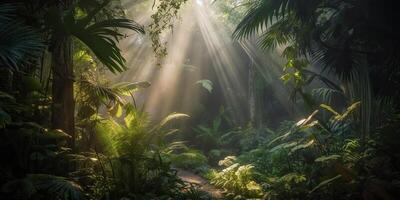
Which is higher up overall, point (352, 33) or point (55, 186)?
point (352, 33)

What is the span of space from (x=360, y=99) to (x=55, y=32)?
5.78 metres

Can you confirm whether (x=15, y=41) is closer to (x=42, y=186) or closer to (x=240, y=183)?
(x=42, y=186)

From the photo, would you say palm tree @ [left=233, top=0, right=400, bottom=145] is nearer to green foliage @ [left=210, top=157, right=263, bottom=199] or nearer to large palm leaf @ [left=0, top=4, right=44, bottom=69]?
green foliage @ [left=210, top=157, right=263, bottom=199]

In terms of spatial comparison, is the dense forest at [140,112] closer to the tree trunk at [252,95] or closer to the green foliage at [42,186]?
the green foliage at [42,186]

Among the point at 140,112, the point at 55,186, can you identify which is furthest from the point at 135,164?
the point at 55,186

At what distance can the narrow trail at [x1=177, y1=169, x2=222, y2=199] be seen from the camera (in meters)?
7.93

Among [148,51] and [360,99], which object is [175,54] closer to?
[148,51]

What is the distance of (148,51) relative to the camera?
1809cm

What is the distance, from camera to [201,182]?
9734mm

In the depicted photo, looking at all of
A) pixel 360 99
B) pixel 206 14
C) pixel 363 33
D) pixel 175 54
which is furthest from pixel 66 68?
pixel 206 14

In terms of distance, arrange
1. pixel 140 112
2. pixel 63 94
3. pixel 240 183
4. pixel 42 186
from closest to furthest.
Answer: pixel 42 186 < pixel 63 94 < pixel 140 112 < pixel 240 183

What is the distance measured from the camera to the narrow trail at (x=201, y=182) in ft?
26.0

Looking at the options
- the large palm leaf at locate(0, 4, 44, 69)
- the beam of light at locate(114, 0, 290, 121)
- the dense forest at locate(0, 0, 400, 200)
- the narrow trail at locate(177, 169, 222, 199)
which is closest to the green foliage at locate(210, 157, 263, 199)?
the dense forest at locate(0, 0, 400, 200)

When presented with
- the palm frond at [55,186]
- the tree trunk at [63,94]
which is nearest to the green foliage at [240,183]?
the tree trunk at [63,94]
